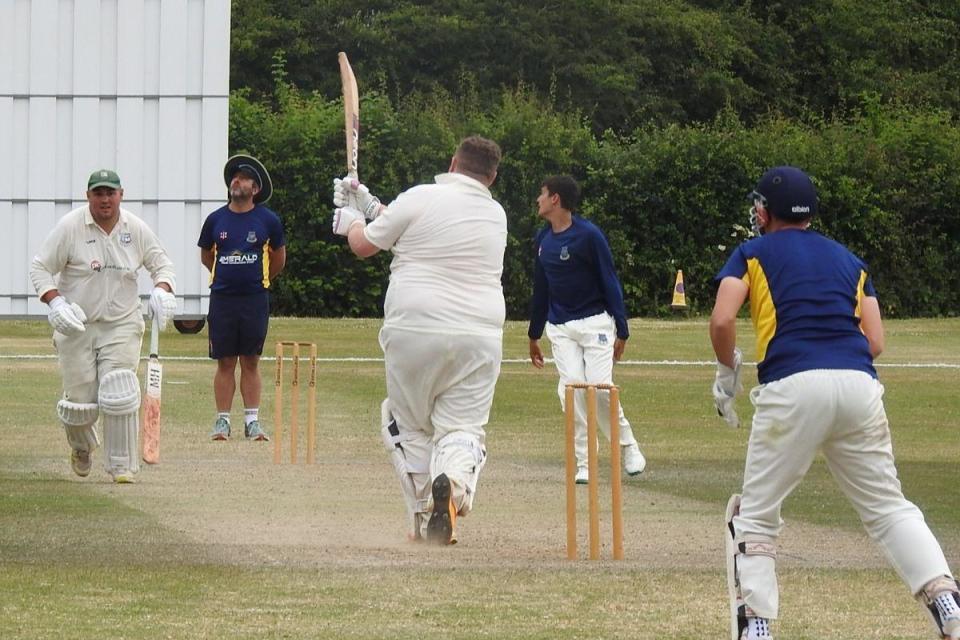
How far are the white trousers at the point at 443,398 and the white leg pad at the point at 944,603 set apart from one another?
2.71m

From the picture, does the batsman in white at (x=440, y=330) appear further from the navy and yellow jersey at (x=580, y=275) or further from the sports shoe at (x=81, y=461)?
the sports shoe at (x=81, y=461)

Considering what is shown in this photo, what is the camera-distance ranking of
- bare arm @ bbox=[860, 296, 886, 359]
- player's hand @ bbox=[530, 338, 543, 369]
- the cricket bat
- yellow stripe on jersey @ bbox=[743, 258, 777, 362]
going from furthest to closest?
1. player's hand @ bbox=[530, 338, 543, 369]
2. the cricket bat
3. bare arm @ bbox=[860, 296, 886, 359]
4. yellow stripe on jersey @ bbox=[743, 258, 777, 362]

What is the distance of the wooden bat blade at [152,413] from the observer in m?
11.6

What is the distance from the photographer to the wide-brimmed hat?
13.8m

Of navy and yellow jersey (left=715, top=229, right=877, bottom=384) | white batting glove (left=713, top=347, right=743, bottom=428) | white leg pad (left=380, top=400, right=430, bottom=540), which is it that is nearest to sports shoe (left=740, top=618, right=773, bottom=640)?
navy and yellow jersey (left=715, top=229, right=877, bottom=384)

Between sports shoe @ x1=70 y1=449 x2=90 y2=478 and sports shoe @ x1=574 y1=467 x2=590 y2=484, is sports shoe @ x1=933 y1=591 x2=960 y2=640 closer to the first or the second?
sports shoe @ x1=574 y1=467 x2=590 y2=484

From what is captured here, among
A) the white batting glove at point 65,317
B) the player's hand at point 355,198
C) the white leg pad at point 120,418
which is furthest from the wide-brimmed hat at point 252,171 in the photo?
the player's hand at point 355,198

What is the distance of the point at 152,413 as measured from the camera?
Result: 11695 millimetres

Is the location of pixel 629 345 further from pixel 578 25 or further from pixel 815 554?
pixel 578 25

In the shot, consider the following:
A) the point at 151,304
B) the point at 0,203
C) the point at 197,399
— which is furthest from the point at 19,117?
the point at 151,304

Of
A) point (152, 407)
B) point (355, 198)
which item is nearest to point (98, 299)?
point (152, 407)

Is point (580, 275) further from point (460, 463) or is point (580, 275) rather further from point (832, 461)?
point (832, 461)

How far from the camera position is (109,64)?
20156 millimetres

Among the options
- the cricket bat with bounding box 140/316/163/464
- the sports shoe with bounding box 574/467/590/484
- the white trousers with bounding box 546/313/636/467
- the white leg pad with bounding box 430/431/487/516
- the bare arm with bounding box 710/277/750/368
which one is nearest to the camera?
the bare arm with bounding box 710/277/750/368
